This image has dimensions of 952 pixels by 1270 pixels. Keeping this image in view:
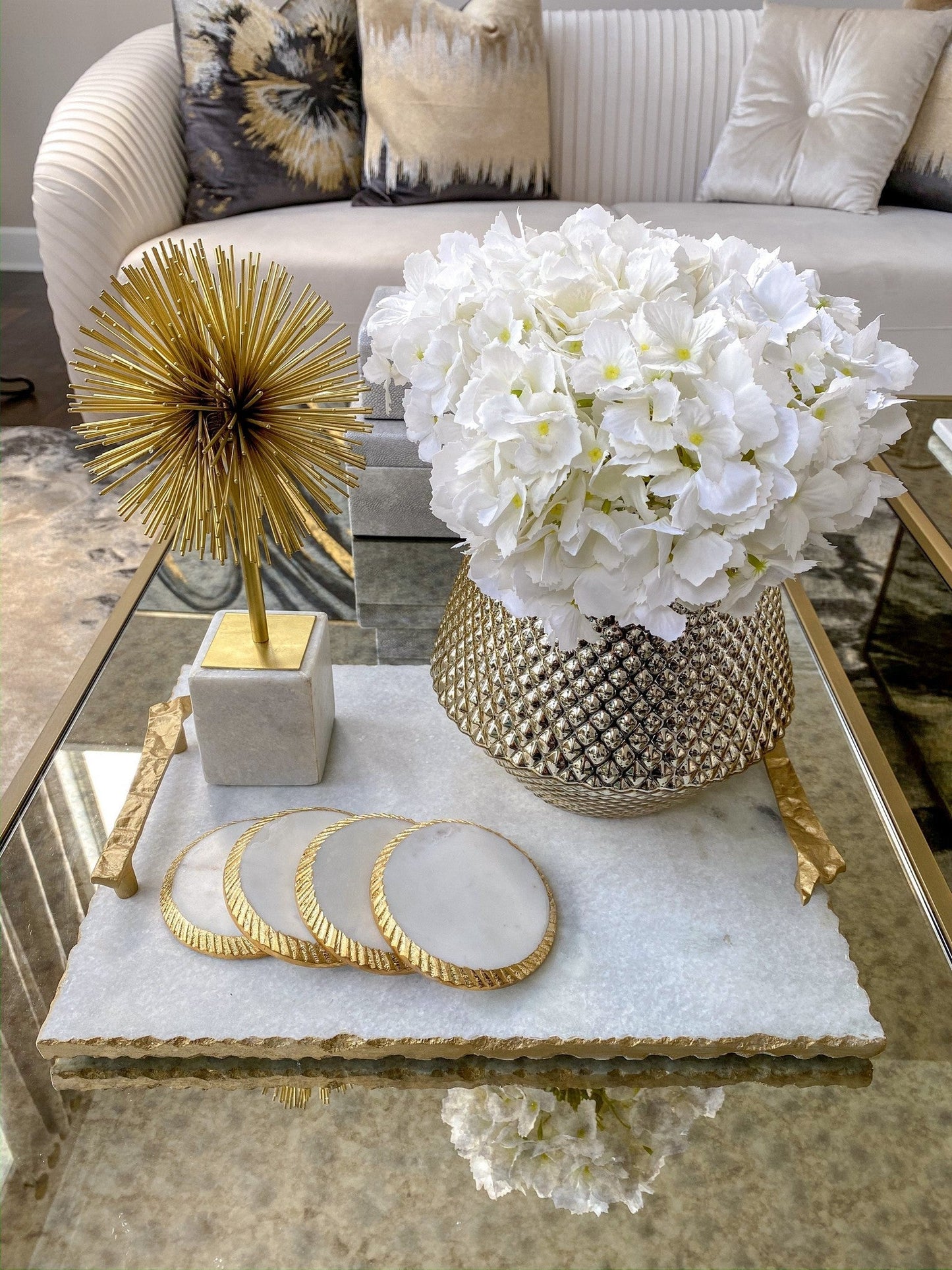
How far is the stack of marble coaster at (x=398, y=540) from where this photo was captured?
1.00 metres

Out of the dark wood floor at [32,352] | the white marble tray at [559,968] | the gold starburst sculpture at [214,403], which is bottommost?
the dark wood floor at [32,352]

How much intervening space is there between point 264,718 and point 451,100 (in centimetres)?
168

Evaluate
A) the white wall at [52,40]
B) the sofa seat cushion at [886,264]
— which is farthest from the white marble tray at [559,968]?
the white wall at [52,40]

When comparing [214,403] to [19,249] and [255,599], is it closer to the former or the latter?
[255,599]

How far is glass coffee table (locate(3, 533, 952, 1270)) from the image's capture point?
0.50 meters

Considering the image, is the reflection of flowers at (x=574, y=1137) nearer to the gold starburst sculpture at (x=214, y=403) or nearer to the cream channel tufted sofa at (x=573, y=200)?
the gold starburst sculpture at (x=214, y=403)

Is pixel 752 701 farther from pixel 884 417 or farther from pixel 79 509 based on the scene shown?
pixel 79 509

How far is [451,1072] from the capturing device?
59 centimetres

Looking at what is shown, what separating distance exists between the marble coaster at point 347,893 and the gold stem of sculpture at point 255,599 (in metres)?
0.15

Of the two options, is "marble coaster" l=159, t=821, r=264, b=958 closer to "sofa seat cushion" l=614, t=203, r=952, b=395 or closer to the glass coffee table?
the glass coffee table

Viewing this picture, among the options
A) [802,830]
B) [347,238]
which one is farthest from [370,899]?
[347,238]

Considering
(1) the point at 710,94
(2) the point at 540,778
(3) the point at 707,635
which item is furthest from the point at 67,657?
(1) the point at 710,94

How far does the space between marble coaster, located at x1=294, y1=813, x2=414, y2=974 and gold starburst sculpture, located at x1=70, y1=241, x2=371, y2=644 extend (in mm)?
205

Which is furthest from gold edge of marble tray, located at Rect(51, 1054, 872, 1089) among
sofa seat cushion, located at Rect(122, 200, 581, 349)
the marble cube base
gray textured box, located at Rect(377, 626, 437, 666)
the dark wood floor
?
the dark wood floor
